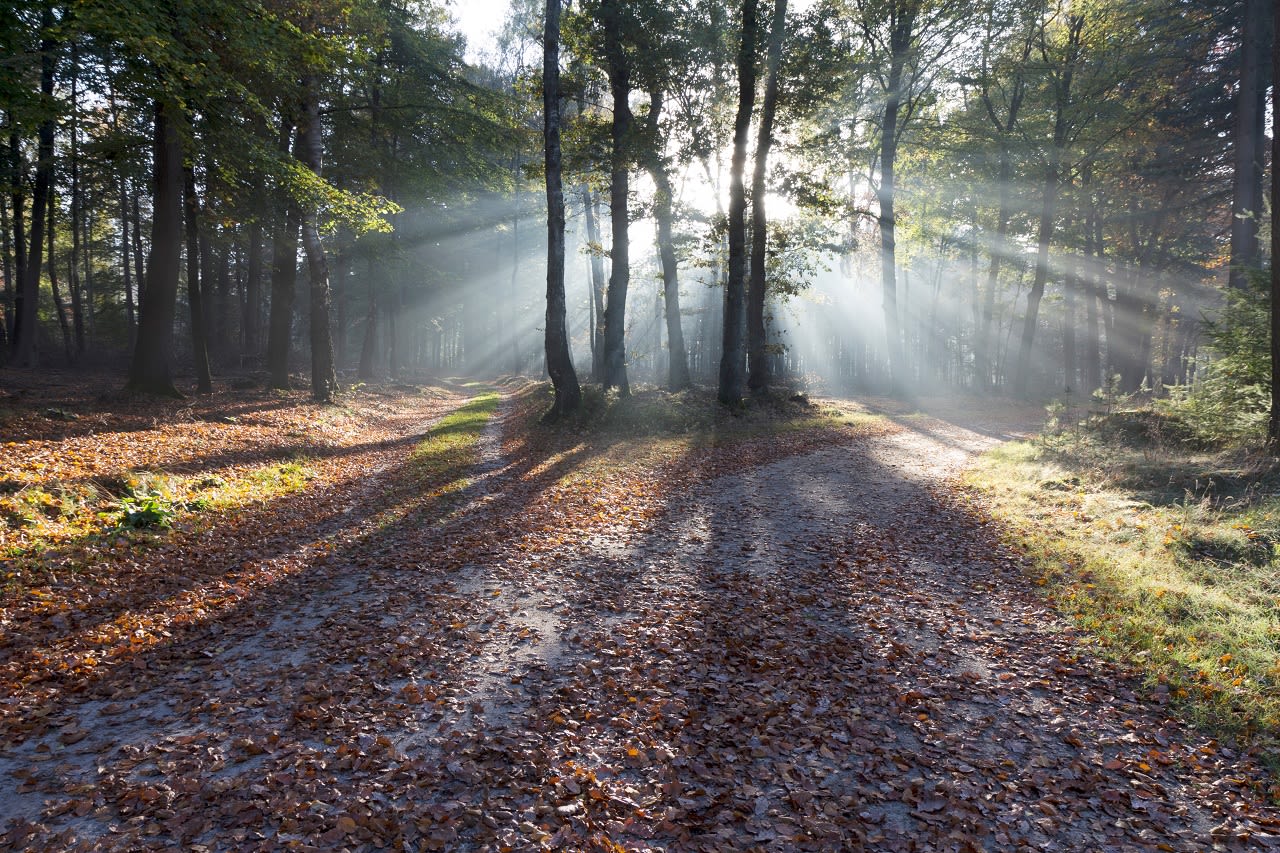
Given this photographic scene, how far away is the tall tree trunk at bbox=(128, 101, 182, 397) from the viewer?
1373cm

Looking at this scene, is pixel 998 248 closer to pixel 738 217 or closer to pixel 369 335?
pixel 738 217

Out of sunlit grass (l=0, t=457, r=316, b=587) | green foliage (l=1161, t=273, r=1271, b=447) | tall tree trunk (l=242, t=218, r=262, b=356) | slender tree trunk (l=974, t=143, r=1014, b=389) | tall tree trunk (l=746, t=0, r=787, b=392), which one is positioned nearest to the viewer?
sunlit grass (l=0, t=457, r=316, b=587)

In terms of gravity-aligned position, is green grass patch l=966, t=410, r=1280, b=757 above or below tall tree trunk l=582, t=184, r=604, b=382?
below

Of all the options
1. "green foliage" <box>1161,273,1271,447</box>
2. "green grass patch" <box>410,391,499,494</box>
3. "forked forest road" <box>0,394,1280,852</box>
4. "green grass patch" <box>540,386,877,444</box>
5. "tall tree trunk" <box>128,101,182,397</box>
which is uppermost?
"tall tree trunk" <box>128,101,182,397</box>

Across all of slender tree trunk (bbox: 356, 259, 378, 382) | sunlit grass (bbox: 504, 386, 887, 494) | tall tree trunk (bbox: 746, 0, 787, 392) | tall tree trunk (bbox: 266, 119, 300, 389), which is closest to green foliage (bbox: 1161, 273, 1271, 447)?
sunlit grass (bbox: 504, 386, 887, 494)

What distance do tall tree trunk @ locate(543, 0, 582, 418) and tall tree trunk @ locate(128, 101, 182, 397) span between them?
8.26 metres

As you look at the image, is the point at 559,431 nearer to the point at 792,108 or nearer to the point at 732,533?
the point at 732,533

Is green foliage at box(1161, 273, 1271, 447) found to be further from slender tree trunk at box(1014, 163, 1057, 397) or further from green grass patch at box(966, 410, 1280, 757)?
slender tree trunk at box(1014, 163, 1057, 397)

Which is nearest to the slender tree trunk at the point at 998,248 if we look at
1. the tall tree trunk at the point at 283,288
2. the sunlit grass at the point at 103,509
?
the tall tree trunk at the point at 283,288

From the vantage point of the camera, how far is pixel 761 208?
18.2 m

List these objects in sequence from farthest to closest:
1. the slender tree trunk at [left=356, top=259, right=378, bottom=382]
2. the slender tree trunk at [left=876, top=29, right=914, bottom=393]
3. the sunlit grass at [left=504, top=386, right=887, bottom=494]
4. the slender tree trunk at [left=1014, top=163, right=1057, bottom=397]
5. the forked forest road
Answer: the slender tree trunk at [left=356, top=259, right=378, bottom=382], the slender tree trunk at [left=1014, top=163, right=1057, bottom=397], the slender tree trunk at [left=876, top=29, right=914, bottom=393], the sunlit grass at [left=504, top=386, right=887, bottom=494], the forked forest road

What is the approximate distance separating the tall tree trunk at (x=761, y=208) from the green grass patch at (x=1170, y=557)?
9071 millimetres

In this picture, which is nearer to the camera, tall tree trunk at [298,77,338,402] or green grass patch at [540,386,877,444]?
green grass patch at [540,386,877,444]

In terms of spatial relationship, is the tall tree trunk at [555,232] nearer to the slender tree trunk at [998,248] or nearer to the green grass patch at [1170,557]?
the green grass patch at [1170,557]
